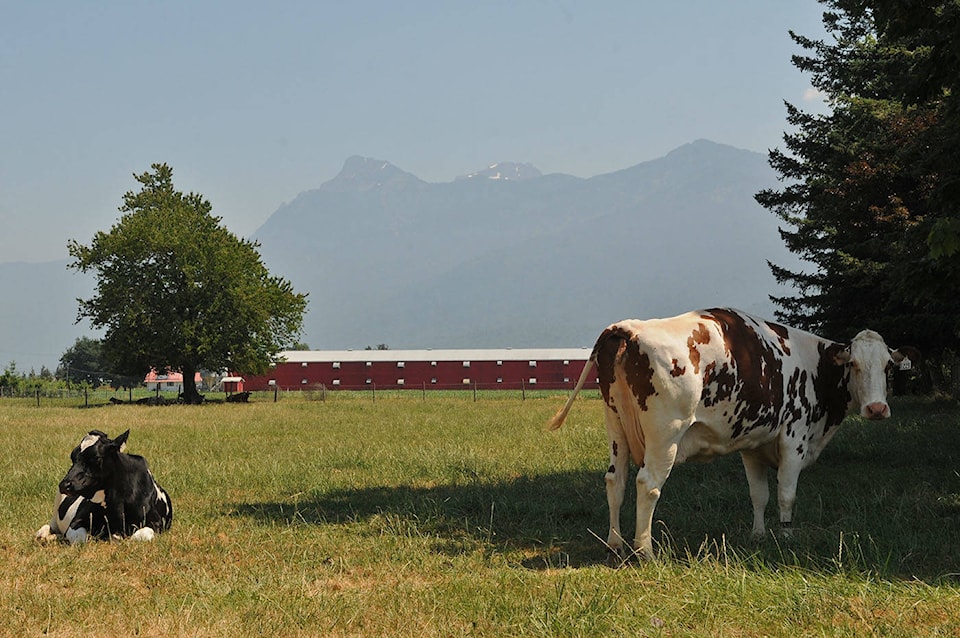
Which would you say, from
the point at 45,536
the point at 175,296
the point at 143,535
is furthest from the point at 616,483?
the point at 175,296

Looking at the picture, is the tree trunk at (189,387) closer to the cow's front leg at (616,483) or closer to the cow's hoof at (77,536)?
the cow's hoof at (77,536)

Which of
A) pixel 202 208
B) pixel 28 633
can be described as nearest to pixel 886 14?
pixel 28 633

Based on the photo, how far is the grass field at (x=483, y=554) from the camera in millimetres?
6559

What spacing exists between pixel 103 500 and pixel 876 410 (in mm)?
8333

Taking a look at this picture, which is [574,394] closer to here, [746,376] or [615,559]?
[615,559]

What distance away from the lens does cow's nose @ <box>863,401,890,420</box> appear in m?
10.2

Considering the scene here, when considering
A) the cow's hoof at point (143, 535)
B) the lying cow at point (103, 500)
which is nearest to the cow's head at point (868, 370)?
the cow's hoof at point (143, 535)

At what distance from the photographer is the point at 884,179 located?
23.1 meters

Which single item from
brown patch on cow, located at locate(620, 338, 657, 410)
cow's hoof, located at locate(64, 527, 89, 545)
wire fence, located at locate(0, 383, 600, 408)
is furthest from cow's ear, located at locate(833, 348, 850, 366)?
wire fence, located at locate(0, 383, 600, 408)

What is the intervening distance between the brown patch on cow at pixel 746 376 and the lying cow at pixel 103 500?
6.03 metres

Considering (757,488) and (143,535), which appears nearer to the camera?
(143,535)

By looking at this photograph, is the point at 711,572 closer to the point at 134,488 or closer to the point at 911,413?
the point at 134,488

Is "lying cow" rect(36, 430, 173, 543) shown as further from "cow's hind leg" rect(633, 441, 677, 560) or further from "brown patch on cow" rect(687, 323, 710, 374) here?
"brown patch on cow" rect(687, 323, 710, 374)

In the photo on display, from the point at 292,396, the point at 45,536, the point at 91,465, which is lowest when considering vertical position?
the point at 45,536
